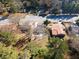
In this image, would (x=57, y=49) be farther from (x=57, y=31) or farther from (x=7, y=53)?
(x=57, y=31)

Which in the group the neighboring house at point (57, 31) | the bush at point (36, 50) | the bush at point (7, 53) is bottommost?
the neighboring house at point (57, 31)

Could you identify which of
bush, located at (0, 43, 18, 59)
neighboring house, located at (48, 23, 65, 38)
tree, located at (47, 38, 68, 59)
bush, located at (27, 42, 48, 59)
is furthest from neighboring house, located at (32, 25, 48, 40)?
bush, located at (0, 43, 18, 59)

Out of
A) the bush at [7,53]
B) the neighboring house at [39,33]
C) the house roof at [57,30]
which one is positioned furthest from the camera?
the house roof at [57,30]

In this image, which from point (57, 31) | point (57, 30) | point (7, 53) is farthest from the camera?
point (57, 30)

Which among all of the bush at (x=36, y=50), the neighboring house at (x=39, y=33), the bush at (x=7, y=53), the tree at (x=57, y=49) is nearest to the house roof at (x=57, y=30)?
the neighboring house at (x=39, y=33)

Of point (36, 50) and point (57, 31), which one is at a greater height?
point (36, 50)

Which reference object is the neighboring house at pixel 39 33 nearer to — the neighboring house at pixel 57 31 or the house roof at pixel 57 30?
the neighboring house at pixel 57 31

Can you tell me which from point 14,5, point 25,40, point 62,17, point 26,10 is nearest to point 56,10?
point 62,17

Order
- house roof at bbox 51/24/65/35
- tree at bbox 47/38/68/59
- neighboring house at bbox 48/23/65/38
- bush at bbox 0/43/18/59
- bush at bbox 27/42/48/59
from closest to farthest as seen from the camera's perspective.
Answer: bush at bbox 0/43/18/59 → tree at bbox 47/38/68/59 → bush at bbox 27/42/48/59 → neighboring house at bbox 48/23/65/38 → house roof at bbox 51/24/65/35

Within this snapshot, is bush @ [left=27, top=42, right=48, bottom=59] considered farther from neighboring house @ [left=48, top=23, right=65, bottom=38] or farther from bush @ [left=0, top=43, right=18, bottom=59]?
neighboring house @ [left=48, top=23, right=65, bottom=38]

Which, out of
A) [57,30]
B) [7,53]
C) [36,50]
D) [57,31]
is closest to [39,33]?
[57,31]

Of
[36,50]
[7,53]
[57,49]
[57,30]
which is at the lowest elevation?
[57,30]

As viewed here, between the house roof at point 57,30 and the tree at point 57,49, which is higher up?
the tree at point 57,49
